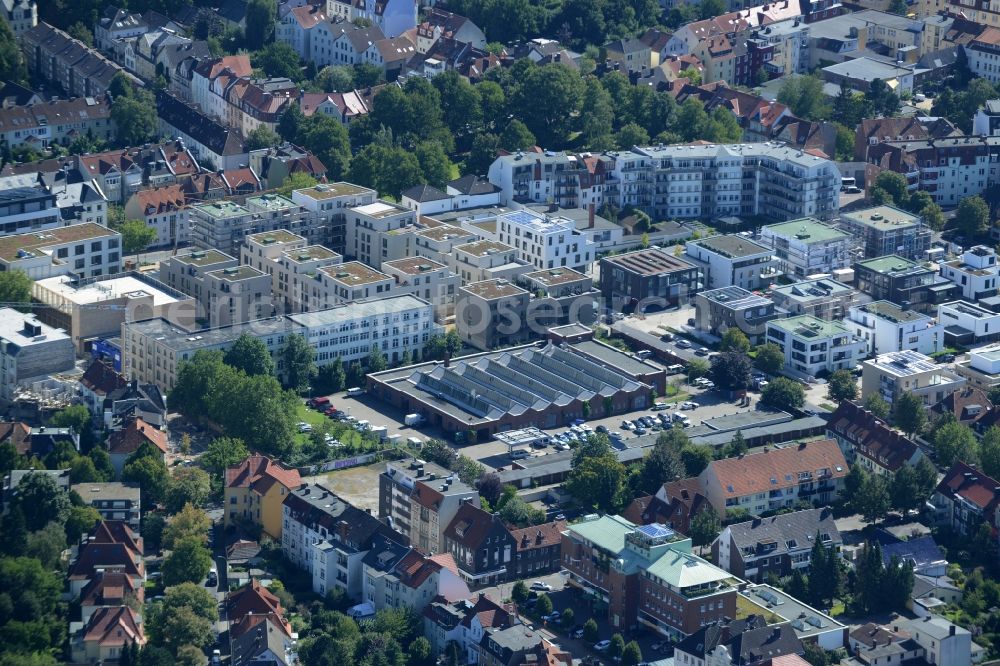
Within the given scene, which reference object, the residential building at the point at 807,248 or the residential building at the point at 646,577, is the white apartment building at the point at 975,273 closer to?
the residential building at the point at 807,248

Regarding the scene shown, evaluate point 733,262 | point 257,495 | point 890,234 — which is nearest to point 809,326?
point 733,262

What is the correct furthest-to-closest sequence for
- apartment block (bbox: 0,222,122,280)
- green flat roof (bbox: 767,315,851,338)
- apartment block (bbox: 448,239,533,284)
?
apartment block (bbox: 448,239,533,284)
apartment block (bbox: 0,222,122,280)
green flat roof (bbox: 767,315,851,338)

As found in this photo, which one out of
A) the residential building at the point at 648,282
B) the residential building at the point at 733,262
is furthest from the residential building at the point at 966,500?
the residential building at the point at 733,262

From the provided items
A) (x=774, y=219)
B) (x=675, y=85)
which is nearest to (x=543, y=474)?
(x=774, y=219)

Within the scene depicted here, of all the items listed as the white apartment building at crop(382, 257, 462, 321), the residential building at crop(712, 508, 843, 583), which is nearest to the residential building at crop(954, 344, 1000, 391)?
the residential building at crop(712, 508, 843, 583)

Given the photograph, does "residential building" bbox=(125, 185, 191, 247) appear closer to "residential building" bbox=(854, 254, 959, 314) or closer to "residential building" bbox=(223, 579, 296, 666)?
"residential building" bbox=(854, 254, 959, 314)

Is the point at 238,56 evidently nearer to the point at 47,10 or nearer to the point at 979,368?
the point at 47,10

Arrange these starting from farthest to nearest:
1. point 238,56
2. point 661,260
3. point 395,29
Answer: point 395,29, point 238,56, point 661,260
